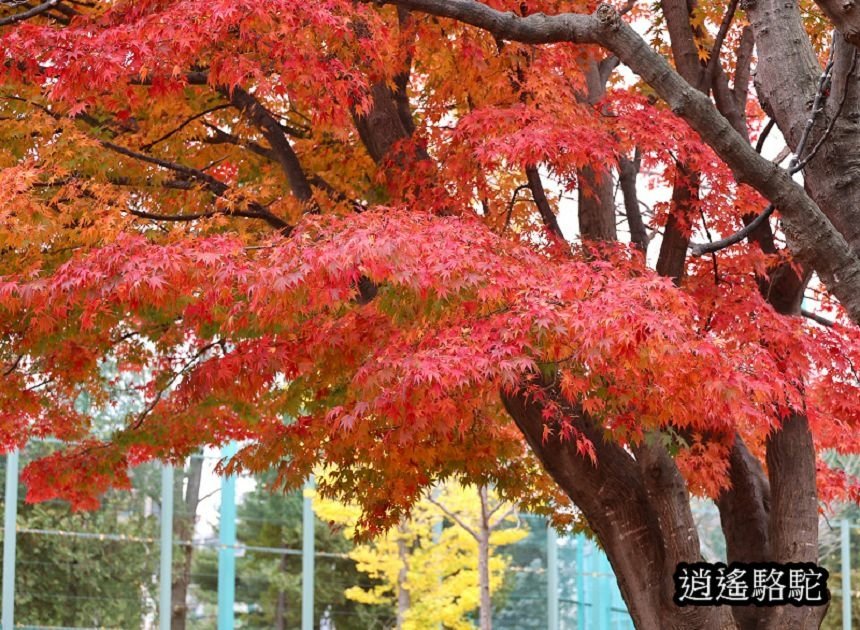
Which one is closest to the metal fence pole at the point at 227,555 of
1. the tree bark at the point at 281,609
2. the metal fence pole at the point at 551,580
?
the tree bark at the point at 281,609

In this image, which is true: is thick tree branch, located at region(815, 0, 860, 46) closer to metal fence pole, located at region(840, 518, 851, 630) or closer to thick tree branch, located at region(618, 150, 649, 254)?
thick tree branch, located at region(618, 150, 649, 254)

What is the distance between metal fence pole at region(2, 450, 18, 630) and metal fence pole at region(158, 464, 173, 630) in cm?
214

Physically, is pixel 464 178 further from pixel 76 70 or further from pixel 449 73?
pixel 76 70

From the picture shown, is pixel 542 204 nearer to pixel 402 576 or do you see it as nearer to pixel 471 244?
pixel 471 244

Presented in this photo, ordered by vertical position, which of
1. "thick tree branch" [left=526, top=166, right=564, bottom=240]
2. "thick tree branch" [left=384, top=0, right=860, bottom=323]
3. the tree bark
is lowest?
the tree bark

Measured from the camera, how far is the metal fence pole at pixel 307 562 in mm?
19562

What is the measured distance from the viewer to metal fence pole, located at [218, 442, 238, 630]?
61.9 ft

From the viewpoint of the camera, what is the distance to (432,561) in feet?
62.5

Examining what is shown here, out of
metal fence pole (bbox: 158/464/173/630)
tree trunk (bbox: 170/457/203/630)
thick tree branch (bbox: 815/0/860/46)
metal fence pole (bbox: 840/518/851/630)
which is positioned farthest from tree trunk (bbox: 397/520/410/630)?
thick tree branch (bbox: 815/0/860/46)

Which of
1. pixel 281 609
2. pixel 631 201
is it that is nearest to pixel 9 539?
pixel 281 609

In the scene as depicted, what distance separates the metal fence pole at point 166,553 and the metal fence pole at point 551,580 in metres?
7.59

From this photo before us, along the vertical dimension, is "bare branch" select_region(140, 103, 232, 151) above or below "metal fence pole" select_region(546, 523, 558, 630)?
above

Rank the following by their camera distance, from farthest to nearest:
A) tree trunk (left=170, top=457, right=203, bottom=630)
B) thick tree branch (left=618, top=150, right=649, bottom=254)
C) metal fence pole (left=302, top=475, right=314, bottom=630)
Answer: metal fence pole (left=302, top=475, right=314, bottom=630)
tree trunk (left=170, top=457, right=203, bottom=630)
thick tree branch (left=618, top=150, right=649, bottom=254)

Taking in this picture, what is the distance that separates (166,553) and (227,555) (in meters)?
1.15
